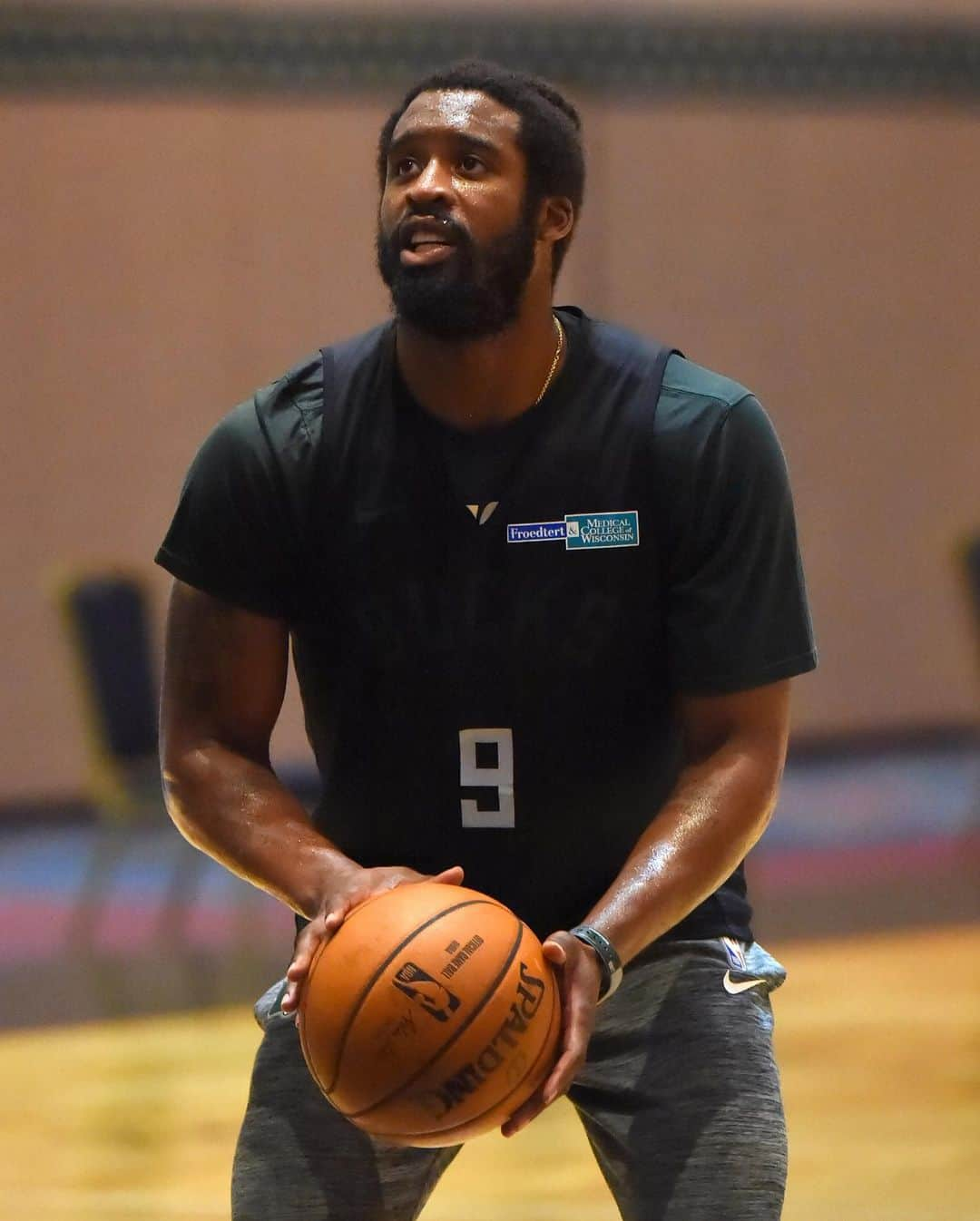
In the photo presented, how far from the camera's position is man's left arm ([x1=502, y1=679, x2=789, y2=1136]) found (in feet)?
6.13

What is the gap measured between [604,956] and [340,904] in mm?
276

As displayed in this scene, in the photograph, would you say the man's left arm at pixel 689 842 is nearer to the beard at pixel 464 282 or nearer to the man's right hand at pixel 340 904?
the man's right hand at pixel 340 904

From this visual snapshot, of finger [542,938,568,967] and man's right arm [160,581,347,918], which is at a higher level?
man's right arm [160,581,347,918]

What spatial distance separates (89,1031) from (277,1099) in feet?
9.37

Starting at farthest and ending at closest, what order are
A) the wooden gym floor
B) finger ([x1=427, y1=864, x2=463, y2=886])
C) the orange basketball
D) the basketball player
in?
the wooden gym floor → the basketball player → finger ([x1=427, y1=864, x2=463, y2=886]) → the orange basketball

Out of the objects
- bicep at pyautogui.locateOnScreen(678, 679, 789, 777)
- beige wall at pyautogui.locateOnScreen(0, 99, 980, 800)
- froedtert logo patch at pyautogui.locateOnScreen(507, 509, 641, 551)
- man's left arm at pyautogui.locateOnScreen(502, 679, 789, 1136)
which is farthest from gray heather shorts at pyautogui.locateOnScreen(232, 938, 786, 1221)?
beige wall at pyautogui.locateOnScreen(0, 99, 980, 800)

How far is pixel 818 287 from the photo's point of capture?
8953mm

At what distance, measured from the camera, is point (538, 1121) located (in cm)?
401

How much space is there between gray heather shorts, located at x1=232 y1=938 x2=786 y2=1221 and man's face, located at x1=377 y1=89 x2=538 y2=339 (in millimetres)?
759

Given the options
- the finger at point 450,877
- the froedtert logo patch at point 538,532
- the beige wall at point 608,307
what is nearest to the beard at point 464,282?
the froedtert logo patch at point 538,532

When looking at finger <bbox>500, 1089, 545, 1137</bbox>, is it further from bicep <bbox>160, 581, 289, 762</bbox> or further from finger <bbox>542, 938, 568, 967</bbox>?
bicep <bbox>160, 581, 289, 762</bbox>

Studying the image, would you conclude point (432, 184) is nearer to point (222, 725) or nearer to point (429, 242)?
point (429, 242)

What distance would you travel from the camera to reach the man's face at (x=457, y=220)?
6.75ft

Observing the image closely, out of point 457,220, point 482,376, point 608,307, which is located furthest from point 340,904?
point 608,307
